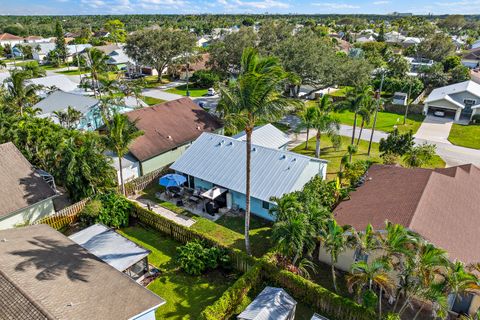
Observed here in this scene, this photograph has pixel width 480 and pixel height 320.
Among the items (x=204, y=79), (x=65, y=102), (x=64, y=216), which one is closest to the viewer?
(x=64, y=216)

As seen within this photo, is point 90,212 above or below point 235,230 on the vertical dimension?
above

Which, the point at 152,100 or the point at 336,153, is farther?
the point at 152,100

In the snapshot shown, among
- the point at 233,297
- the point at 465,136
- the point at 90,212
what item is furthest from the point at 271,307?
the point at 465,136

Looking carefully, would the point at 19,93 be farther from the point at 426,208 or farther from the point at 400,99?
the point at 400,99

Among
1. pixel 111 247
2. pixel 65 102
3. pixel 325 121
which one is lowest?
pixel 111 247

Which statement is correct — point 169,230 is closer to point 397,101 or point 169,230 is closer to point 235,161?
point 235,161

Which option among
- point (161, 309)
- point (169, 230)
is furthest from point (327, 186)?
point (161, 309)
